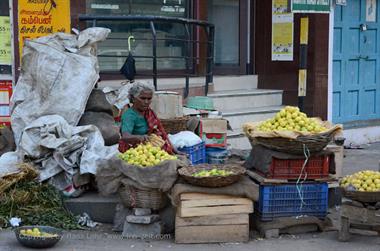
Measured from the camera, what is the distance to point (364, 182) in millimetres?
6531

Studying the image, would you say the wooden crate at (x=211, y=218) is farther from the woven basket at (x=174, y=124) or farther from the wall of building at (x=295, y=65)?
the wall of building at (x=295, y=65)

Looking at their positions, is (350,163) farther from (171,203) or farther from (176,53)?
(171,203)

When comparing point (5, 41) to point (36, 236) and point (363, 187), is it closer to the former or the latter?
point (36, 236)

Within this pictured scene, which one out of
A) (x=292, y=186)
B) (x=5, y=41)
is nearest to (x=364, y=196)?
(x=292, y=186)

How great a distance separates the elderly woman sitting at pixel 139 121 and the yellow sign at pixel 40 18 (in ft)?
8.36

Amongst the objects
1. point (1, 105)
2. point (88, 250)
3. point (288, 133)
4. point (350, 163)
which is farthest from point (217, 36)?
point (88, 250)

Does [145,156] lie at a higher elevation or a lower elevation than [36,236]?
higher

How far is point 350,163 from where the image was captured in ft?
34.8

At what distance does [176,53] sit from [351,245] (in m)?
5.72

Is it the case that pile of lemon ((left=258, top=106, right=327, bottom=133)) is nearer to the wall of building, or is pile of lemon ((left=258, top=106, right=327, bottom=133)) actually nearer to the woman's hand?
the woman's hand

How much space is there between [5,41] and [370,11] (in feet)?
22.7

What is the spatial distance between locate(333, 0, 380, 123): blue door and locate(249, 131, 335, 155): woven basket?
222 inches

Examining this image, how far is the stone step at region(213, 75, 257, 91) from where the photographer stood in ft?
37.7

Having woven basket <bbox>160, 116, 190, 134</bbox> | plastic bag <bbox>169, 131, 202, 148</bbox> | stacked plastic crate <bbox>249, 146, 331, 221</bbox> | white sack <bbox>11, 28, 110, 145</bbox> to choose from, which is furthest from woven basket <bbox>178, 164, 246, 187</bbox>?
white sack <bbox>11, 28, 110, 145</bbox>
